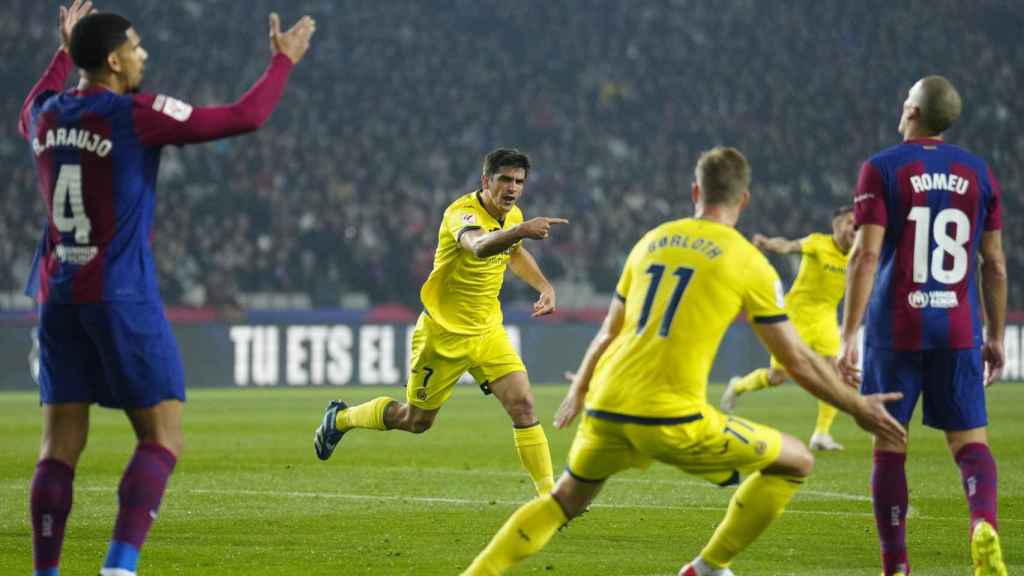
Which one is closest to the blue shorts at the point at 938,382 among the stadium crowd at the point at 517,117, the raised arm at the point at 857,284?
the raised arm at the point at 857,284

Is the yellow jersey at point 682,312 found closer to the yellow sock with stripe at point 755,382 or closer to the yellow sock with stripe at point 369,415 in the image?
the yellow sock with stripe at point 369,415

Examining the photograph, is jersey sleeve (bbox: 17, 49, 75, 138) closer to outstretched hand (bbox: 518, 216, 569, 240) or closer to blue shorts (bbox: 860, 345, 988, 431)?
outstretched hand (bbox: 518, 216, 569, 240)

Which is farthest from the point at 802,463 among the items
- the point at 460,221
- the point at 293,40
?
the point at 460,221

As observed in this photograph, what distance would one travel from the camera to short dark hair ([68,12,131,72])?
557 cm

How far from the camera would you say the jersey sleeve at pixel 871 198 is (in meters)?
6.46

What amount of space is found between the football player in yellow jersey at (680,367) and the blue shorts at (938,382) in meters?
0.83

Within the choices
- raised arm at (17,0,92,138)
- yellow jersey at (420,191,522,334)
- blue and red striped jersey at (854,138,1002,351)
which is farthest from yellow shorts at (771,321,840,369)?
raised arm at (17,0,92,138)

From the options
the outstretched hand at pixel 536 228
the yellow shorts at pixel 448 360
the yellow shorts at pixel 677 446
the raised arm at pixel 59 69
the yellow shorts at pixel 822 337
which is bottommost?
the yellow shorts at pixel 822 337

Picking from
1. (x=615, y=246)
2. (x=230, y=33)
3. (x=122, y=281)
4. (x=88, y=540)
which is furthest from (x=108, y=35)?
(x=230, y=33)

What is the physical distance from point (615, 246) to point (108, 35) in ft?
81.1

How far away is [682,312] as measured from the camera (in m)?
5.49

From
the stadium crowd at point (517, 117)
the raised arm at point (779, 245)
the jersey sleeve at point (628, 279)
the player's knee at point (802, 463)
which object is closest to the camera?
the jersey sleeve at point (628, 279)

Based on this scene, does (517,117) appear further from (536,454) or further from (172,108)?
(172,108)

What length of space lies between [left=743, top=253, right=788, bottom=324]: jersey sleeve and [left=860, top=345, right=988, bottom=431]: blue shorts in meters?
1.18
